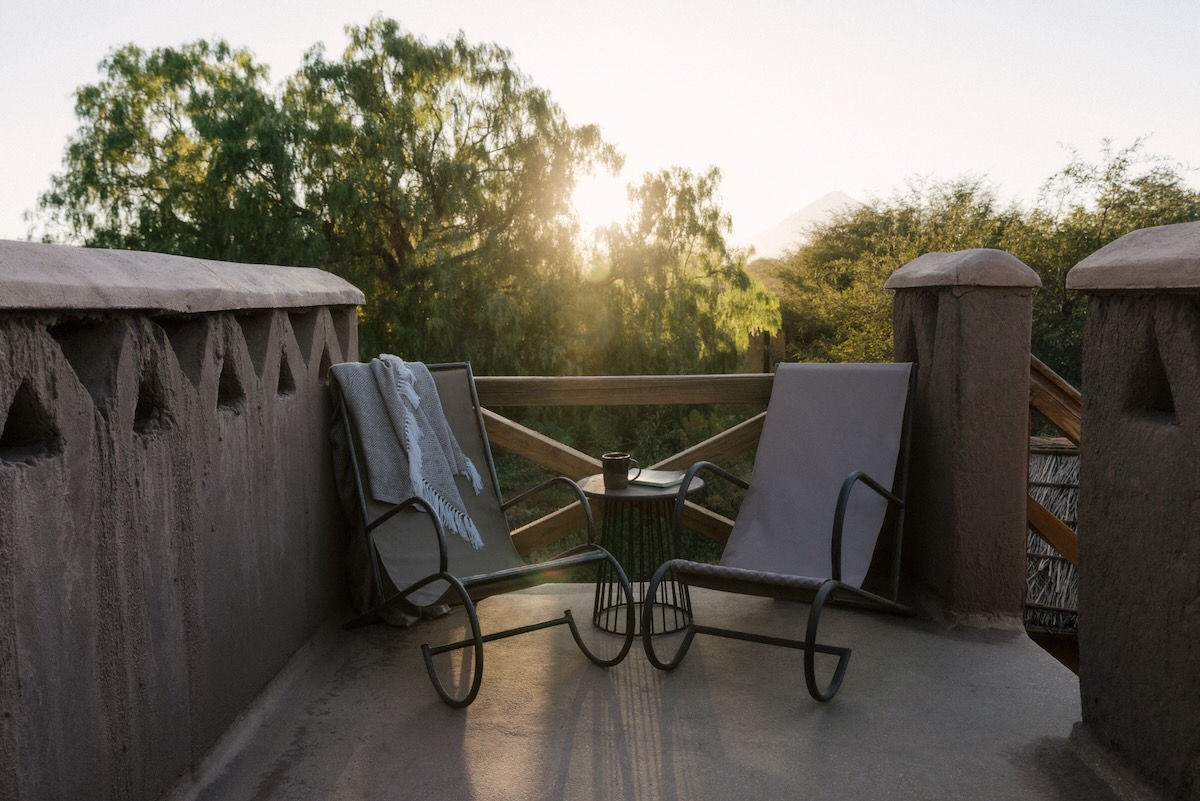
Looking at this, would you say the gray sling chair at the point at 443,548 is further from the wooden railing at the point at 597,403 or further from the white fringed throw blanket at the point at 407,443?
the wooden railing at the point at 597,403

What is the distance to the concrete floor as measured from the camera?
79.4 inches

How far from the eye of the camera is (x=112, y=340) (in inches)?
67.4

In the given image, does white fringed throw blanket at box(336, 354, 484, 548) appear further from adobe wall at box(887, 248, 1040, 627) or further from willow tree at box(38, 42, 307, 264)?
willow tree at box(38, 42, 307, 264)

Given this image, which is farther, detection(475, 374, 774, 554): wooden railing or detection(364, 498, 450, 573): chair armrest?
detection(475, 374, 774, 554): wooden railing

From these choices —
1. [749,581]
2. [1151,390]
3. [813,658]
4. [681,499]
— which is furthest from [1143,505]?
[681,499]

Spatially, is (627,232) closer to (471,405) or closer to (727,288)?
(727,288)

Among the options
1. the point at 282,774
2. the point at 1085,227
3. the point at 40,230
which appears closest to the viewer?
the point at 282,774

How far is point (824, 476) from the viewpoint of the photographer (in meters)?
3.18

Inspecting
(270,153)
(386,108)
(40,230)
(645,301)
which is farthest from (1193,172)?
(40,230)

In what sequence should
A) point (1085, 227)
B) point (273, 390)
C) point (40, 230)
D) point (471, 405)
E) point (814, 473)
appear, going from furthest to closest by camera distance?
point (40, 230)
point (1085, 227)
point (471, 405)
point (814, 473)
point (273, 390)

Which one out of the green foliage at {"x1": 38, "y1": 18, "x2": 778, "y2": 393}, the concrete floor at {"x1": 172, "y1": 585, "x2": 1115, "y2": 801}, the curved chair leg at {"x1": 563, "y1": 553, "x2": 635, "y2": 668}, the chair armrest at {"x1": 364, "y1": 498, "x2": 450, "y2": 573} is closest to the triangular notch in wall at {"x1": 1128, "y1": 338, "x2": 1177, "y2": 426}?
the concrete floor at {"x1": 172, "y1": 585, "x2": 1115, "y2": 801}

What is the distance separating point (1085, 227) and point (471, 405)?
566 inches

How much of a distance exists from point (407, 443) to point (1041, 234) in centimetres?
1462

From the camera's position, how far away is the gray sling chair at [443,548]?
102 inches
